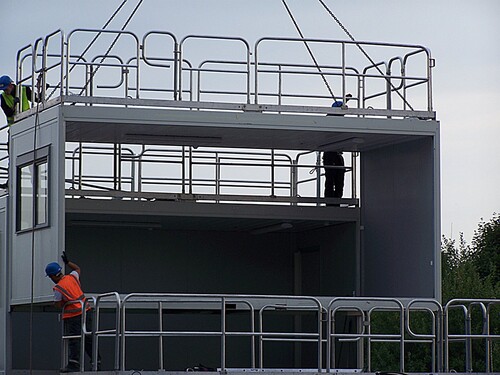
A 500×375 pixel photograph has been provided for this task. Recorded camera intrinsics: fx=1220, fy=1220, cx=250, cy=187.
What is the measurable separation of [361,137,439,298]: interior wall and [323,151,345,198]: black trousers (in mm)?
867

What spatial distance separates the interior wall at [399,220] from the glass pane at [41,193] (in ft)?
17.8

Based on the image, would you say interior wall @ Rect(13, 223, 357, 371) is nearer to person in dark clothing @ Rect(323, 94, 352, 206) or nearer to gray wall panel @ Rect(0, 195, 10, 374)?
person in dark clothing @ Rect(323, 94, 352, 206)

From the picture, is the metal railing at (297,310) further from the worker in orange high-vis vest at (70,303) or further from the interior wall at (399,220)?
the interior wall at (399,220)

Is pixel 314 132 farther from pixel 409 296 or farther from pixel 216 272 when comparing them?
pixel 216 272

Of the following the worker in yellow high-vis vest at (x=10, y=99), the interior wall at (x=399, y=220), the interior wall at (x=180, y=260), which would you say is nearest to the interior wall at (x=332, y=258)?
the interior wall at (x=399, y=220)

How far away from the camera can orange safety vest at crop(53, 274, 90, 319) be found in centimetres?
1587

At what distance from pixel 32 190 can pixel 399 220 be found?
18.4 feet

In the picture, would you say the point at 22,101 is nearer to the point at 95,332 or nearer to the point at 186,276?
the point at 186,276

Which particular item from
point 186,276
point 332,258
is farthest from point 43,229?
point 332,258

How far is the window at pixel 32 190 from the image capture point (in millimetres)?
17219

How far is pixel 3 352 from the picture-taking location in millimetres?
19047

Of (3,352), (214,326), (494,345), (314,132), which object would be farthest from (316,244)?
(494,345)

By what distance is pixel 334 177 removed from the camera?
2098 cm

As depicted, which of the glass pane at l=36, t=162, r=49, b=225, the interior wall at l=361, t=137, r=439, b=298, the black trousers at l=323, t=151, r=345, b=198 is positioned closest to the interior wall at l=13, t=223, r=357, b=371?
the black trousers at l=323, t=151, r=345, b=198
